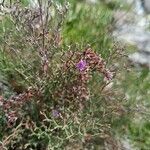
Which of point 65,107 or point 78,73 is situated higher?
point 78,73

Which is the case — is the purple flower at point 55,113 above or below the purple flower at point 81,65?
below

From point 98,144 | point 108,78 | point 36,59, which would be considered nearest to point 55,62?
point 36,59

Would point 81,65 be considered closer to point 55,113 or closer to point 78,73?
point 78,73

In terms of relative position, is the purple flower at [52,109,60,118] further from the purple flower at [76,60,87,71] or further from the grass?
the purple flower at [76,60,87,71]

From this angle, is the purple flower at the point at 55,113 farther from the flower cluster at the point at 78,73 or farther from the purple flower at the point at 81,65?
the purple flower at the point at 81,65

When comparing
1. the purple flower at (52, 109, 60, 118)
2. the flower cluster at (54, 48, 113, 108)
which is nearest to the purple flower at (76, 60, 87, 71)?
the flower cluster at (54, 48, 113, 108)

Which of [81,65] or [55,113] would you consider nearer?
[81,65]

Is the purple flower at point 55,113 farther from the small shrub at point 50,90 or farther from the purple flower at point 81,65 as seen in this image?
the purple flower at point 81,65

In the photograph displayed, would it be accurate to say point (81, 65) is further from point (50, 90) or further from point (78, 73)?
point (50, 90)

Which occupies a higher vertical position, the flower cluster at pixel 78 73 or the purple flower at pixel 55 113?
the flower cluster at pixel 78 73

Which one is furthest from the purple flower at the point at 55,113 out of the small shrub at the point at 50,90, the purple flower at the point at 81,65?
the purple flower at the point at 81,65

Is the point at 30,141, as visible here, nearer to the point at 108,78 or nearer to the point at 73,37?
the point at 108,78

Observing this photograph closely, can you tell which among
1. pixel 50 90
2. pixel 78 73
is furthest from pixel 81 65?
pixel 50 90
